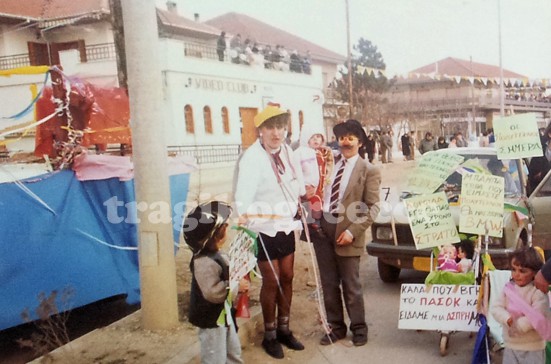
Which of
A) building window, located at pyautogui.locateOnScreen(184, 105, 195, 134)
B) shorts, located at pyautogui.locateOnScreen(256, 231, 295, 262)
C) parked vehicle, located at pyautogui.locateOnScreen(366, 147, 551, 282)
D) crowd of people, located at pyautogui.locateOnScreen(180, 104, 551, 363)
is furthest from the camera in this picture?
building window, located at pyautogui.locateOnScreen(184, 105, 195, 134)

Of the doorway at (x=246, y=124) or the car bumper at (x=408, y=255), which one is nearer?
the car bumper at (x=408, y=255)

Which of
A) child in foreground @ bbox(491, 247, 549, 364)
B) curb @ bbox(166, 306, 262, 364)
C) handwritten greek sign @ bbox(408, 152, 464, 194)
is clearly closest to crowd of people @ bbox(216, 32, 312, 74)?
handwritten greek sign @ bbox(408, 152, 464, 194)

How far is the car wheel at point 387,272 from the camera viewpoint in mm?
6254

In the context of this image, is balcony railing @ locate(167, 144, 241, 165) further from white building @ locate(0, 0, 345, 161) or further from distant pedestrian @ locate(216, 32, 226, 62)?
distant pedestrian @ locate(216, 32, 226, 62)

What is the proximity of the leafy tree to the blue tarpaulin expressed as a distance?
1764cm

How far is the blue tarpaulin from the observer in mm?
4672

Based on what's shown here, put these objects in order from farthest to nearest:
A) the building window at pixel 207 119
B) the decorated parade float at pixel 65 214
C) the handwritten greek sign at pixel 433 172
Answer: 1. the building window at pixel 207 119
2. the decorated parade float at pixel 65 214
3. the handwritten greek sign at pixel 433 172

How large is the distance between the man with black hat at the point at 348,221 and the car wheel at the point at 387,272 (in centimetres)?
185

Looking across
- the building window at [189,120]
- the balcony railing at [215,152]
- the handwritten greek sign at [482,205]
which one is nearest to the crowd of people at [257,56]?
the building window at [189,120]

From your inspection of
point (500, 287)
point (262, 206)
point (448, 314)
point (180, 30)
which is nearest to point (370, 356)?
point (448, 314)

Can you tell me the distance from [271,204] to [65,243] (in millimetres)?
2186

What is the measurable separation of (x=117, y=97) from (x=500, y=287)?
4.90 metres

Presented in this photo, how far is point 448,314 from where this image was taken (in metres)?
4.17

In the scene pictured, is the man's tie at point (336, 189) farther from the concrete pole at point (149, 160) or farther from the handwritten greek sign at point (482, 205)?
the concrete pole at point (149, 160)
